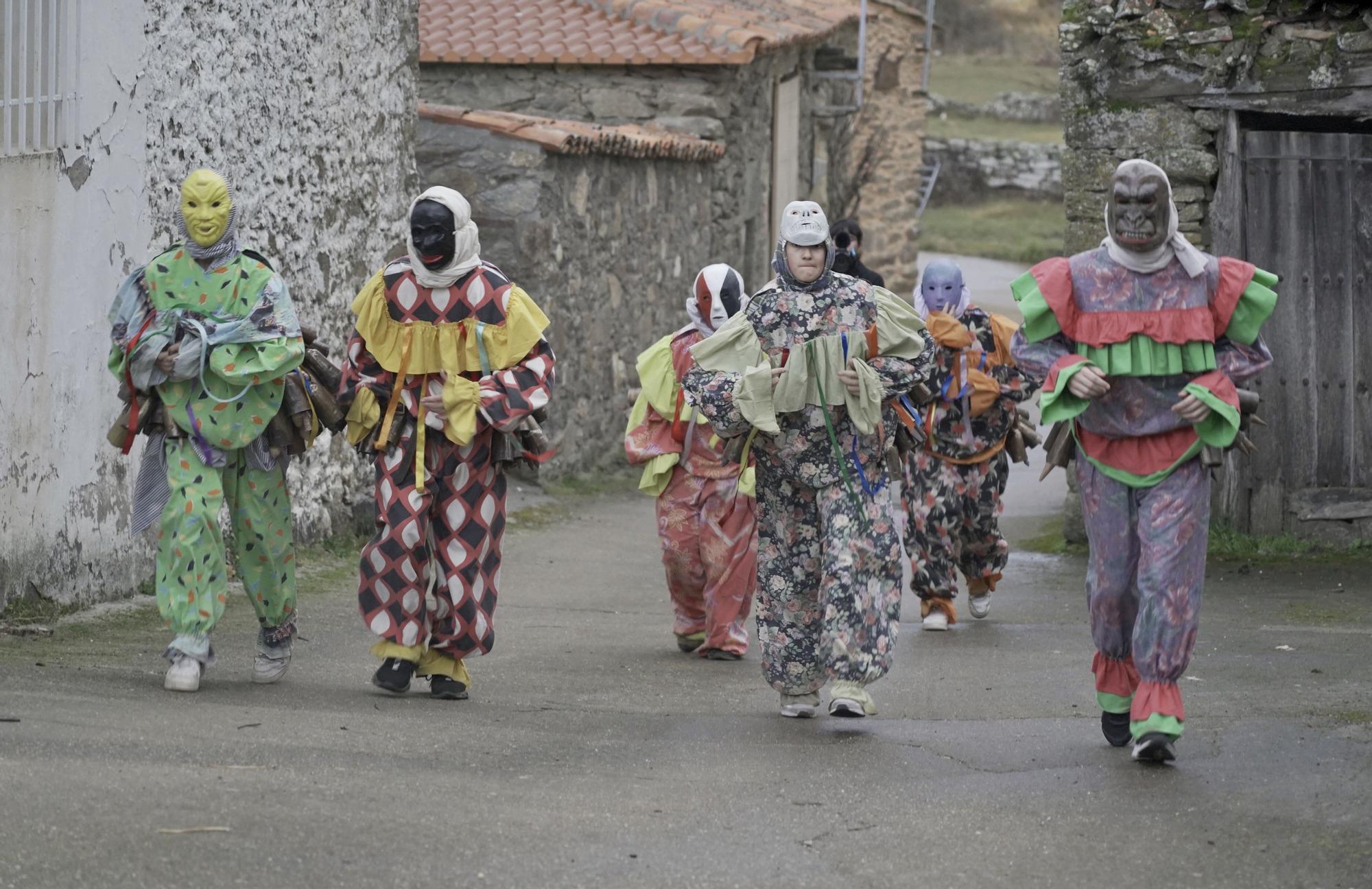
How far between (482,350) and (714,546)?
6.06ft

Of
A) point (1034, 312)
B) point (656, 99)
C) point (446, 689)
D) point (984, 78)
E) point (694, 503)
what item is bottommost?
point (446, 689)

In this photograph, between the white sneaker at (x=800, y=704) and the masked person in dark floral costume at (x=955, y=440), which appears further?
the masked person in dark floral costume at (x=955, y=440)

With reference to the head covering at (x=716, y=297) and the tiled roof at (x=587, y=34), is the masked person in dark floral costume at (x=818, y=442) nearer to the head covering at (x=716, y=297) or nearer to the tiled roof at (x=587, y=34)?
the head covering at (x=716, y=297)

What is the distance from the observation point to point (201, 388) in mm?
6719

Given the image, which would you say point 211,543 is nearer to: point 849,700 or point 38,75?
point 849,700

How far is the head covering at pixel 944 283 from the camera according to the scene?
930 centimetres

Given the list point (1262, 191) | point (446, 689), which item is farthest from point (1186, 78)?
point (446, 689)

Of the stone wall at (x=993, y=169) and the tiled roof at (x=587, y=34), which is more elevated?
the stone wall at (x=993, y=169)

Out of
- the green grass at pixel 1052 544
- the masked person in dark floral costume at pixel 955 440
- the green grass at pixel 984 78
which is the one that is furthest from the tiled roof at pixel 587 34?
the green grass at pixel 984 78

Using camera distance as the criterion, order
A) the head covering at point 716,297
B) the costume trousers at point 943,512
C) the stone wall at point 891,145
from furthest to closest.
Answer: the stone wall at point 891,145, the costume trousers at point 943,512, the head covering at point 716,297

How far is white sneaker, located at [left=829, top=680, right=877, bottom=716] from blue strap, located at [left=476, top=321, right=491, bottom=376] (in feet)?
5.52

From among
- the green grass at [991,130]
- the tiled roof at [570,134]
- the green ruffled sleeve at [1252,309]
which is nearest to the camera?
the green ruffled sleeve at [1252,309]

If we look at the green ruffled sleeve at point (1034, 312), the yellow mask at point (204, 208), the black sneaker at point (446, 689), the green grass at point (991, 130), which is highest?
the green grass at point (991, 130)

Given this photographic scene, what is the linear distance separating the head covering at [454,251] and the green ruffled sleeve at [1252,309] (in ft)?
8.72
